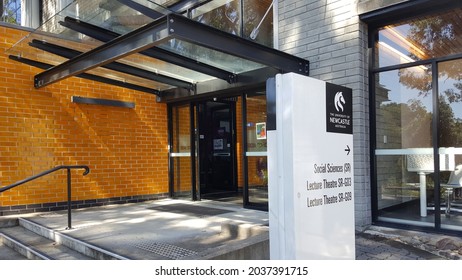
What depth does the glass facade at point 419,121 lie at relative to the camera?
15.3 ft

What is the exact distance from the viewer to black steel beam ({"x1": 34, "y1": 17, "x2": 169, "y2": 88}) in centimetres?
405

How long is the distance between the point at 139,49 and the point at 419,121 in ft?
12.2

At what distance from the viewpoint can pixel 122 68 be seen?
6.18 metres

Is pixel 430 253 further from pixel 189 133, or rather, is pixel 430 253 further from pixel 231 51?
pixel 189 133

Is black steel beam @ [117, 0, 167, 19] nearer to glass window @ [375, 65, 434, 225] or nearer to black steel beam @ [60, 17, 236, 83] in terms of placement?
black steel beam @ [60, 17, 236, 83]

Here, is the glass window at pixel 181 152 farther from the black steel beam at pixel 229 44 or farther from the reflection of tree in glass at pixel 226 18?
the black steel beam at pixel 229 44

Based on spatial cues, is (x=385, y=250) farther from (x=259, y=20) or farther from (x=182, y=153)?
(x=182, y=153)

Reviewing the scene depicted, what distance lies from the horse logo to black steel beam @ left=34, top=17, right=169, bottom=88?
6.58ft

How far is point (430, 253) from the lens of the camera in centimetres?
393

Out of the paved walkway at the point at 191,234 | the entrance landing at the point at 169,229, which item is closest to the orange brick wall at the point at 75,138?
the entrance landing at the point at 169,229

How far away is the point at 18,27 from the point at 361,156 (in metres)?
6.11

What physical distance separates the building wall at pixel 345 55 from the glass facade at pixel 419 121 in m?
0.27

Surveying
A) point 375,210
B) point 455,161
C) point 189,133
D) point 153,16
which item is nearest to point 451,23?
point 455,161

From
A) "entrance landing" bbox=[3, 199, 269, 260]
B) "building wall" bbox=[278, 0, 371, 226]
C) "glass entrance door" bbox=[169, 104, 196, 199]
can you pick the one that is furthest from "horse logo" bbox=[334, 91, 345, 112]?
"glass entrance door" bbox=[169, 104, 196, 199]
